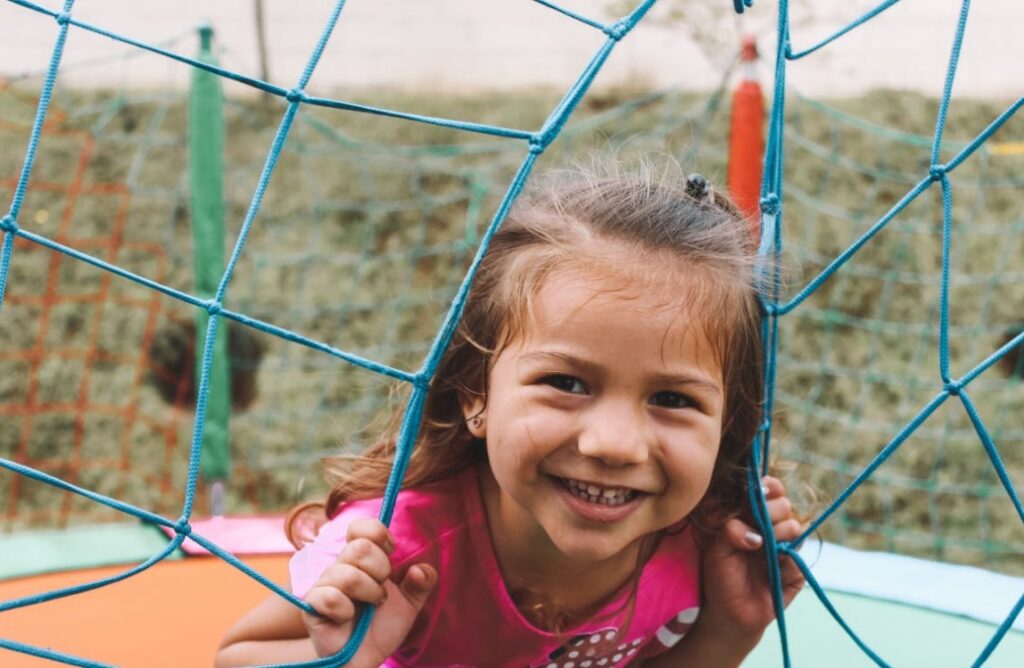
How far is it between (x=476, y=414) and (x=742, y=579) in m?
0.30

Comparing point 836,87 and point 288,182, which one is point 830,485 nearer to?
point 836,87

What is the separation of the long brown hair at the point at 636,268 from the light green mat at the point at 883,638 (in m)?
0.33

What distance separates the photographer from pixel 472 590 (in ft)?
3.15

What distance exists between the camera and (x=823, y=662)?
1.24 meters

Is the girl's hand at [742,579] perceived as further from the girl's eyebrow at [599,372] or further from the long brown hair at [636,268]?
the girl's eyebrow at [599,372]

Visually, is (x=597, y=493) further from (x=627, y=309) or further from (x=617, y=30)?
(x=617, y=30)

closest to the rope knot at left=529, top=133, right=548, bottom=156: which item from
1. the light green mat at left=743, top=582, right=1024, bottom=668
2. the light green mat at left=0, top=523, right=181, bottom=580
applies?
the light green mat at left=743, top=582, right=1024, bottom=668

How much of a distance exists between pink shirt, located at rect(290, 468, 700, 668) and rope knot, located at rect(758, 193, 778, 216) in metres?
0.31

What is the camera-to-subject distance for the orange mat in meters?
1.19

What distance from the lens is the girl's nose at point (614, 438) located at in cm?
77

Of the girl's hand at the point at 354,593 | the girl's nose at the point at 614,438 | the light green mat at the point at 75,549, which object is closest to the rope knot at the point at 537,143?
the girl's nose at the point at 614,438

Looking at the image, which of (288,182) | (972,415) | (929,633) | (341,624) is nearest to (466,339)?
(341,624)

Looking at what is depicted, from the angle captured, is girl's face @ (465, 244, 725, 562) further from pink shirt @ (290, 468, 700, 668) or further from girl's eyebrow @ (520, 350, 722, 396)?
pink shirt @ (290, 468, 700, 668)

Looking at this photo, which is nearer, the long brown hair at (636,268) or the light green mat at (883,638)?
the long brown hair at (636,268)
